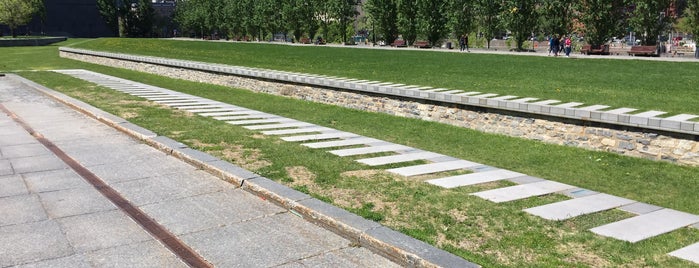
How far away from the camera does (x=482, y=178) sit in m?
8.59

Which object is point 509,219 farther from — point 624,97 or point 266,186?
point 624,97

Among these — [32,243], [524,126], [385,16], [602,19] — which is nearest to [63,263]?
[32,243]

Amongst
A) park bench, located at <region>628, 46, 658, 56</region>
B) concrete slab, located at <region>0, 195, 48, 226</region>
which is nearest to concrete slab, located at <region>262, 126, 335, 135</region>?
concrete slab, located at <region>0, 195, 48, 226</region>

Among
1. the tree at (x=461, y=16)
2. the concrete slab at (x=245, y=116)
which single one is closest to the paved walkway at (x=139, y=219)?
the concrete slab at (x=245, y=116)

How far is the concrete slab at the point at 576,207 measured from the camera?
6750 millimetres

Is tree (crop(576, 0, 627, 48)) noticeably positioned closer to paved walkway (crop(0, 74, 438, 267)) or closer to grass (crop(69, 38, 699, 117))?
grass (crop(69, 38, 699, 117))

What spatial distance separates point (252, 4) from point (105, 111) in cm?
6611

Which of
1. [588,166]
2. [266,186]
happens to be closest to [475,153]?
[588,166]

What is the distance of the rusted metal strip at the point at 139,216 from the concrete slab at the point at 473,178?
3.88 metres

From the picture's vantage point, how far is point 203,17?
8850cm

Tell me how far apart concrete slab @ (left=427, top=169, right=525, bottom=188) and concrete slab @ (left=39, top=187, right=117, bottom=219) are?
4556 millimetres

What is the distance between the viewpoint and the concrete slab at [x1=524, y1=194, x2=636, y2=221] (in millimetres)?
6750

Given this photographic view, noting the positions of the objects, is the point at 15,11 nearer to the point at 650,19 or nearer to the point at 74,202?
the point at 650,19

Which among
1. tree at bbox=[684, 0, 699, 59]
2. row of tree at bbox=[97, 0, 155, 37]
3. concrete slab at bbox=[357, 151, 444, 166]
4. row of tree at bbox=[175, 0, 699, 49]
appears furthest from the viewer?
row of tree at bbox=[97, 0, 155, 37]
